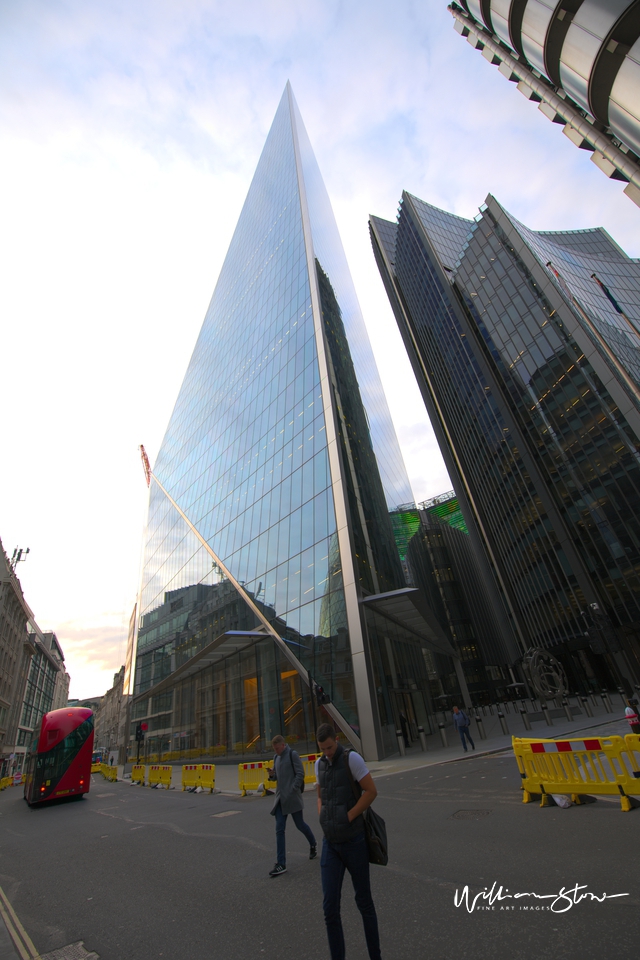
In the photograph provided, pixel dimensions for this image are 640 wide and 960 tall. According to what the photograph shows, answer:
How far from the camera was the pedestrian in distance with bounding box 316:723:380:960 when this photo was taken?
120 inches

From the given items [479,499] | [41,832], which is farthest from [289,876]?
[479,499]

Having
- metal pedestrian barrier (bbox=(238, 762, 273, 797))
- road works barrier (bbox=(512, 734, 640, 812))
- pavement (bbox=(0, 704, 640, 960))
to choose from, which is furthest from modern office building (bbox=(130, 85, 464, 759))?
road works barrier (bbox=(512, 734, 640, 812))

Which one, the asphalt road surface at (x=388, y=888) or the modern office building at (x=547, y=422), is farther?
the modern office building at (x=547, y=422)

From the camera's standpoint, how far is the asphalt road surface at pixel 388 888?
139 inches

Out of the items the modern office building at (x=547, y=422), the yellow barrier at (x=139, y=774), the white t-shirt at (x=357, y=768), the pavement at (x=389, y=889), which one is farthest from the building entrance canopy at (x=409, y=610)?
the modern office building at (x=547, y=422)

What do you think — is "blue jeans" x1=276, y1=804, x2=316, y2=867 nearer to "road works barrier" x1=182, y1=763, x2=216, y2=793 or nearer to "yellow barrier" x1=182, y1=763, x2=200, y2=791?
"road works barrier" x1=182, y1=763, x2=216, y2=793

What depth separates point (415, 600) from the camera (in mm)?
21516

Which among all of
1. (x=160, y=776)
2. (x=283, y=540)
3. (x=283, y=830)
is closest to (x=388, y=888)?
(x=283, y=830)

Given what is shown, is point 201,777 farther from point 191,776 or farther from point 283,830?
point 283,830

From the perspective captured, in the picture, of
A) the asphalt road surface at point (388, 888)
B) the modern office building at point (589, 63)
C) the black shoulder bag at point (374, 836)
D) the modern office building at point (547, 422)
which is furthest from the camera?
the modern office building at point (547, 422)

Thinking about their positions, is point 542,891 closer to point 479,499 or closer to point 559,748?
point 559,748

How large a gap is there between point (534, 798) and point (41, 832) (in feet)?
41.2

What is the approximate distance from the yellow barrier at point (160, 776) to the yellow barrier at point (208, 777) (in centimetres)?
490

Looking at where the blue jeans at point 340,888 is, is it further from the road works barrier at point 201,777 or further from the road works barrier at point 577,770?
the road works barrier at point 201,777
